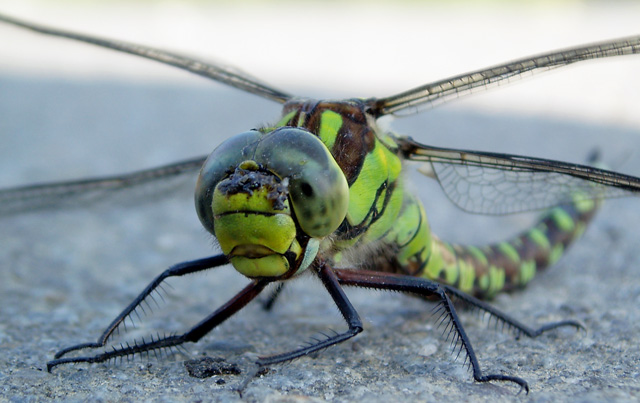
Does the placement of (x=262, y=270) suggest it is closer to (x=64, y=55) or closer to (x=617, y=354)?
(x=617, y=354)

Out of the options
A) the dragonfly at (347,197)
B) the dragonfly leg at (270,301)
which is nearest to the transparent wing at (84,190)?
the dragonfly at (347,197)

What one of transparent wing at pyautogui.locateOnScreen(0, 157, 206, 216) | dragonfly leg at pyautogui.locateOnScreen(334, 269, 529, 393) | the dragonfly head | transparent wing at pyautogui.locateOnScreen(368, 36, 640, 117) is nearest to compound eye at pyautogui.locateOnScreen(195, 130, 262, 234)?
the dragonfly head

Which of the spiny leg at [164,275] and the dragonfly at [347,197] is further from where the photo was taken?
the spiny leg at [164,275]

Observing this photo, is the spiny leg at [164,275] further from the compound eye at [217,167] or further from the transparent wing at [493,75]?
the transparent wing at [493,75]

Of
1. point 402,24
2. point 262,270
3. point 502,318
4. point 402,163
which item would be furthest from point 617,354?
point 402,24

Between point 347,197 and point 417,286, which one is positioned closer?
point 347,197

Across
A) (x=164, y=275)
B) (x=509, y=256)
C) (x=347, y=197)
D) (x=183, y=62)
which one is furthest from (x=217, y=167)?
(x=509, y=256)

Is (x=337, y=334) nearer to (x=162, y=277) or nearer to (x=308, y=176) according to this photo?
(x=308, y=176)
